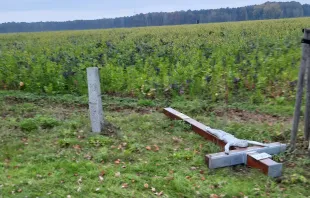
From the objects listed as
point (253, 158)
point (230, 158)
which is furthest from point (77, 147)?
point (253, 158)

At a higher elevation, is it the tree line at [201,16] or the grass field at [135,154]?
the tree line at [201,16]

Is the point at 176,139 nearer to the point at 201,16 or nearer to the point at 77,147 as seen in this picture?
the point at 77,147

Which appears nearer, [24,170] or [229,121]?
[24,170]

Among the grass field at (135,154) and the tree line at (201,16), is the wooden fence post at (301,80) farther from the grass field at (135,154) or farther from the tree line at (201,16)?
the tree line at (201,16)

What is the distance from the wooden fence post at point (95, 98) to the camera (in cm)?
501

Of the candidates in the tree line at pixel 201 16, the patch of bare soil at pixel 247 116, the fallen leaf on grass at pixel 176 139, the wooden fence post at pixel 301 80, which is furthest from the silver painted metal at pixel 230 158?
the tree line at pixel 201 16

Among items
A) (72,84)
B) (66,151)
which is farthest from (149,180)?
(72,84)

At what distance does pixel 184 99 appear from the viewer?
715 cm

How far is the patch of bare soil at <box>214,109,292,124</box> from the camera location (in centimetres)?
586

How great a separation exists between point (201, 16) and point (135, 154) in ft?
308

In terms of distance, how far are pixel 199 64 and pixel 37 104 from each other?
4284 millimetres

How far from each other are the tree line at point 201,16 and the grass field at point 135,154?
85.0m

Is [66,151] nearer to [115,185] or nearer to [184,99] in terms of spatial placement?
[115,185]

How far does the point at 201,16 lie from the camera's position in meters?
94.5
